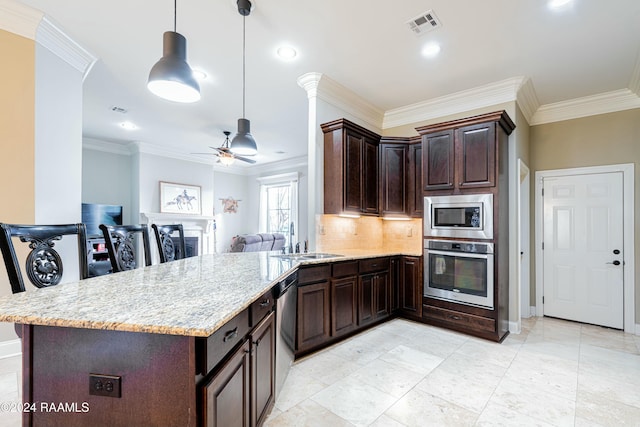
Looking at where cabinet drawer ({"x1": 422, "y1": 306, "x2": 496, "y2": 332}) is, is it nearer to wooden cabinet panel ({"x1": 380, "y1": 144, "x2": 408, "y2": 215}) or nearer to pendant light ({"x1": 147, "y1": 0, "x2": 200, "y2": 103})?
wooden cabinet panel ({"x1": 380, "y1": 144, "x2": 408, "y2": 215})

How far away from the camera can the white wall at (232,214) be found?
8461 millimetres

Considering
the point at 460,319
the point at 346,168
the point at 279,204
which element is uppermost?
the point at 346,168

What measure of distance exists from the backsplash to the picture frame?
4.75m

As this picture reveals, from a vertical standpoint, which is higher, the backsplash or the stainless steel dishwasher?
the backsplash

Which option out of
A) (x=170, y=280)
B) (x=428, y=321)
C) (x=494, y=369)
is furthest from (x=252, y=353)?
(x=428, y=321)

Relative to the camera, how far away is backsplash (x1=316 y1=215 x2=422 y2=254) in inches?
146

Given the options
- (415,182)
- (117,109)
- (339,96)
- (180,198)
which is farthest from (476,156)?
(180,198)

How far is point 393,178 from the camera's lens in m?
4.12

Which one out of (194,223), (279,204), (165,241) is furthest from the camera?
→ (279,204)

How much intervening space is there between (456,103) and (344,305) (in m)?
3.06

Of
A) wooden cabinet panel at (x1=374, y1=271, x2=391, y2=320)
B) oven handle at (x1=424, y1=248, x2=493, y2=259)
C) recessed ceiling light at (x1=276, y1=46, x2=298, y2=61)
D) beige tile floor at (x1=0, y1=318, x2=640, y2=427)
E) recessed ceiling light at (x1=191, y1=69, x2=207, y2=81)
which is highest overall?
recessed ceiling light at (x1=191, y1=69, x2=207, y2=81)

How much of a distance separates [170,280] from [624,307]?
5.06 m

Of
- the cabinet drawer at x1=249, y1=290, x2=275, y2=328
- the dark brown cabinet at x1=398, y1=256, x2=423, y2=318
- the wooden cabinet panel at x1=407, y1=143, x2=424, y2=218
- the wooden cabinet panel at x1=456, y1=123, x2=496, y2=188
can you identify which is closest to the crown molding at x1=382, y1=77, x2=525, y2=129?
the wooden cabinet panel at x1=407, y1=143, x2=424, y2=218

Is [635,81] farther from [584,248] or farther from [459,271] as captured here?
[459,271]
